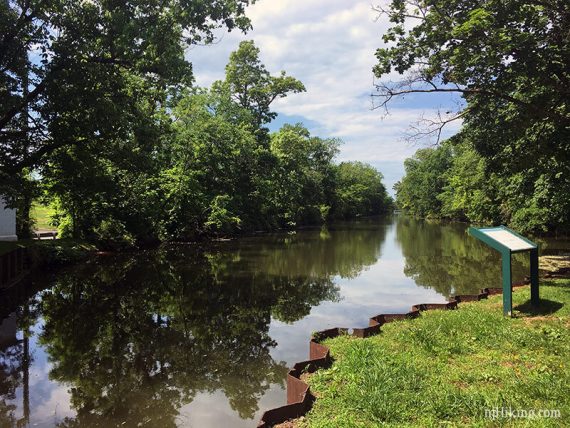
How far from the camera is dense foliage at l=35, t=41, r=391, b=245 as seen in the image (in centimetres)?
1587

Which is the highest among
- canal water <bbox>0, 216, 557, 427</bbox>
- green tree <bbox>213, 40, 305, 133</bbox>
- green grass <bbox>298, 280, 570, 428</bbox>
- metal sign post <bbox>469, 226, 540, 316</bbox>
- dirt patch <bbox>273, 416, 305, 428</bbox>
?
green tree <bbox>213, 40, 305, 133</bbox>

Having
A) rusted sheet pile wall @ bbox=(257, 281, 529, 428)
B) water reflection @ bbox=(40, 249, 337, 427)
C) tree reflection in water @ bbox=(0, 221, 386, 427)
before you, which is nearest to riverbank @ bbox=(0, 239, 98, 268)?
tree reflection in water @ bbox=(0, 221, 386, 427)

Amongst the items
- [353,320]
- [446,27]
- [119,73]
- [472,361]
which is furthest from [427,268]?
[119,73]

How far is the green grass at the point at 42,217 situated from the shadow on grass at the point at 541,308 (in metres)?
23.2

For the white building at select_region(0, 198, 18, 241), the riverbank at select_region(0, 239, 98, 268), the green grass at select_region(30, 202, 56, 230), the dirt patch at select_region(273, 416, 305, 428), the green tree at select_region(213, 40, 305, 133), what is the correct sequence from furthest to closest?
the green tree at select_region(213, 40, 305, 133)
the green grass at select_region(30, 202, 56, 230)
the white building at select_region(0, 198, 18, 241)
the riverbank at select_region(0, 239, 98, 268)
the dirt patch at select_region(273, 416, 305, 428)

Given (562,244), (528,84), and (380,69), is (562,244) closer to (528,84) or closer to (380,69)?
(528,84)

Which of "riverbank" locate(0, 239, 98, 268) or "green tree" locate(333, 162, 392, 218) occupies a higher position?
"green tree" locate(333, 162, 392, 218)

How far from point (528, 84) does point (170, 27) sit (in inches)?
418

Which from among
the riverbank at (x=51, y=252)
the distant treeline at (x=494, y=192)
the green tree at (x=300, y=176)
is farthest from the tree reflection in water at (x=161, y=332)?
the green tree at (x=300, y=176)

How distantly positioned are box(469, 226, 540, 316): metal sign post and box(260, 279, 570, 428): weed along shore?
1.30ft

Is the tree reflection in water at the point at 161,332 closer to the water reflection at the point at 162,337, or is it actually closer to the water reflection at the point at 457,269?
the water reflection at the point at 162,337

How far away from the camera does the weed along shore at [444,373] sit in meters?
4.34

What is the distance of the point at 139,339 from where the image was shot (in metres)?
8.88

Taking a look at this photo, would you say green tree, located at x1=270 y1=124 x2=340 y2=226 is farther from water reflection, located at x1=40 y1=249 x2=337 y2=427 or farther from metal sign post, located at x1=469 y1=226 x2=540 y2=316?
metal sign post, located at x1=469 y1=226 x2=540 y2=316
